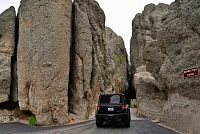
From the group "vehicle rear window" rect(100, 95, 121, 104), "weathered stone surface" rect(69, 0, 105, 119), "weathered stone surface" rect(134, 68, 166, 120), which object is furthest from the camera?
"weathered stone surface" rect(134, 68, 166, 120)

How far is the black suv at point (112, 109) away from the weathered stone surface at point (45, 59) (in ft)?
13.3

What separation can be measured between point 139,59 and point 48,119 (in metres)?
33.8

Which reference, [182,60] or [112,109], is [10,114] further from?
[182,60]

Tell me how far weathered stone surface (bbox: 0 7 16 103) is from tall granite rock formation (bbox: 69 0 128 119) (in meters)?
5.19

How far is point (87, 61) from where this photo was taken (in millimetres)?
27125

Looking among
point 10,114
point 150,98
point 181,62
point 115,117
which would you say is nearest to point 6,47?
point 10,114

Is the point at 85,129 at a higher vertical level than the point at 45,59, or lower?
lower

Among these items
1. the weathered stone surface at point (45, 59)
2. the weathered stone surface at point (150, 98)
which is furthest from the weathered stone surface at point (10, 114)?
the weathered stone surface at point (150, 98)

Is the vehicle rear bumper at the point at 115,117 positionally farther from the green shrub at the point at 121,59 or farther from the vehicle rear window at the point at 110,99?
the green shrub at the point at 121,59

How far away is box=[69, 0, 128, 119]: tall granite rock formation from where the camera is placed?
1039 inches

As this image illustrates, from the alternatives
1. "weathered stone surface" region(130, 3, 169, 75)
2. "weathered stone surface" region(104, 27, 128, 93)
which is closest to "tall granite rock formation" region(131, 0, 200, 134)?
"weathered stone surface" region(130, 3, 169, 75)

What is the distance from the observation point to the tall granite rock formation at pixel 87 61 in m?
26.4

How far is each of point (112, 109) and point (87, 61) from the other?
7.84 meters

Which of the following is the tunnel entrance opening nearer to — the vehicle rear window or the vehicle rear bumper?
the vehicle rear window
